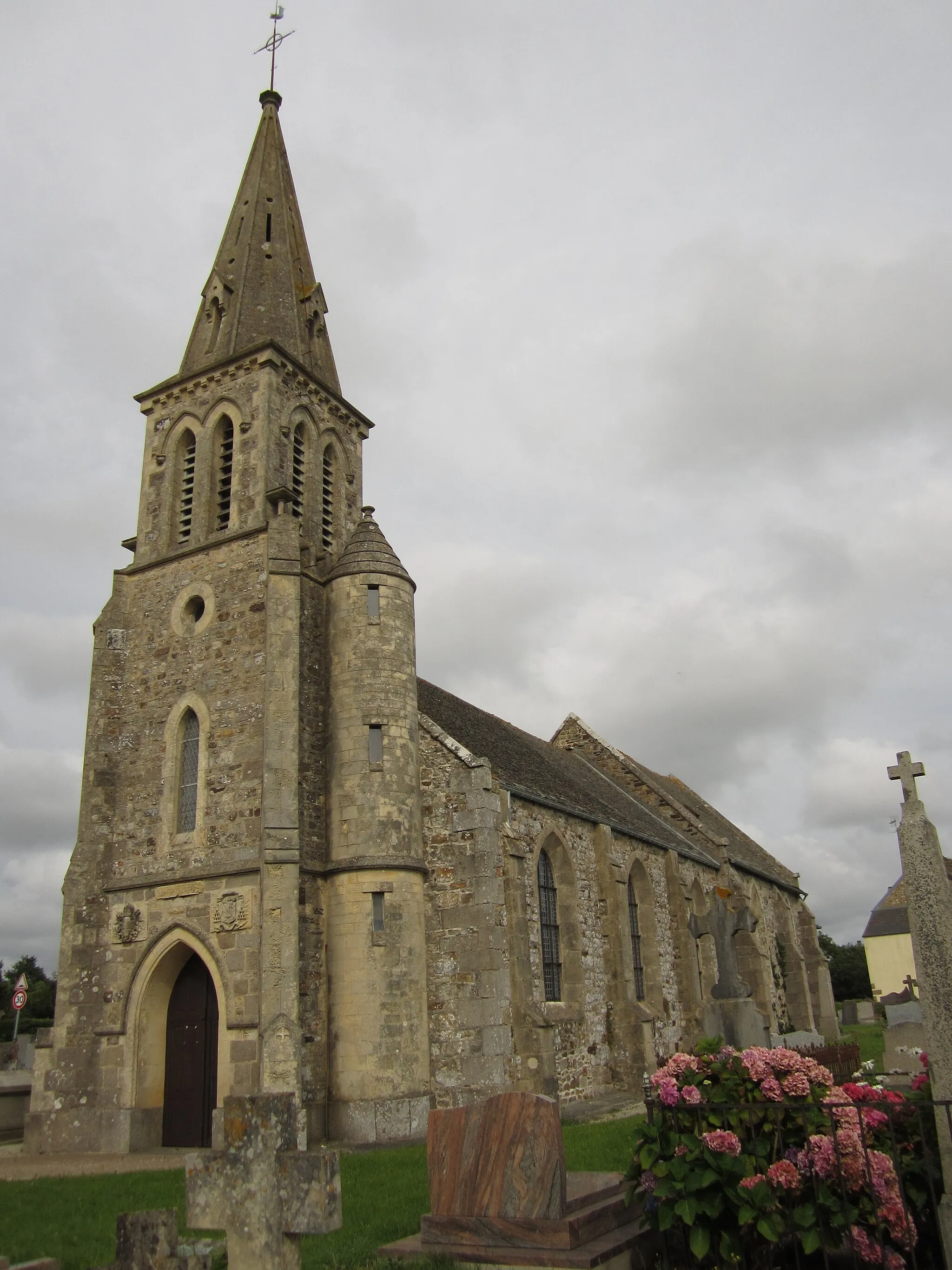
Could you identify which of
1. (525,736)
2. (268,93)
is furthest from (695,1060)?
(268,93)

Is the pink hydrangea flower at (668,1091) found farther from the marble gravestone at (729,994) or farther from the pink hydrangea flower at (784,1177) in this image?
the marble gravestone at (729,994)

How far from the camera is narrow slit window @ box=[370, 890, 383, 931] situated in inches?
704

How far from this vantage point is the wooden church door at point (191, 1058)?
17266 mm

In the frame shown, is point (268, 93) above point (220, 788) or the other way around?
above

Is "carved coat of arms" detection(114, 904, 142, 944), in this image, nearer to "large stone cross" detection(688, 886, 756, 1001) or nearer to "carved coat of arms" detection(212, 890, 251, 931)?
"carved coat of arms" detection(212, 890, 251, 931)

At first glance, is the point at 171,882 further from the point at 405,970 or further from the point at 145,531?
the point at 145,531

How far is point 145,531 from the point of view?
878 inches

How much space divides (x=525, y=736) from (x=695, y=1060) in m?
23.7

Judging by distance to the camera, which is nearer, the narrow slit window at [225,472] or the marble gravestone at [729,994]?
the marble gravestone at [729,994]

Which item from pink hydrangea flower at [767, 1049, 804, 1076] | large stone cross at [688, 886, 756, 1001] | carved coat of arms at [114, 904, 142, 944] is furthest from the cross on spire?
carved coat of arms at [114, 904, 142, 944]

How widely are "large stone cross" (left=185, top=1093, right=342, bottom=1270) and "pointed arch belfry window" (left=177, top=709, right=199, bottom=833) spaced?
13.3 metres

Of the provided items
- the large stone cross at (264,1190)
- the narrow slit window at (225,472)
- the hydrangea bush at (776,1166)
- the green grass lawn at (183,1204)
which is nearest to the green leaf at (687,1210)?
the hydrangea bush at (776,1166)

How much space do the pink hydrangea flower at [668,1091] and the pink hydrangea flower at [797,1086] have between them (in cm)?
77

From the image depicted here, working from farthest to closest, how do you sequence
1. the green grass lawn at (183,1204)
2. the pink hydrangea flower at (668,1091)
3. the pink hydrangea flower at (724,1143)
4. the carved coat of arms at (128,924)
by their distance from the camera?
1. the carved coat of arms at (128,924)
2. the green grass lawn at (183,1204)
3. the pink hydrangea flower at (668,1091)
4. the pink hydrangea flower at (724,1143)
